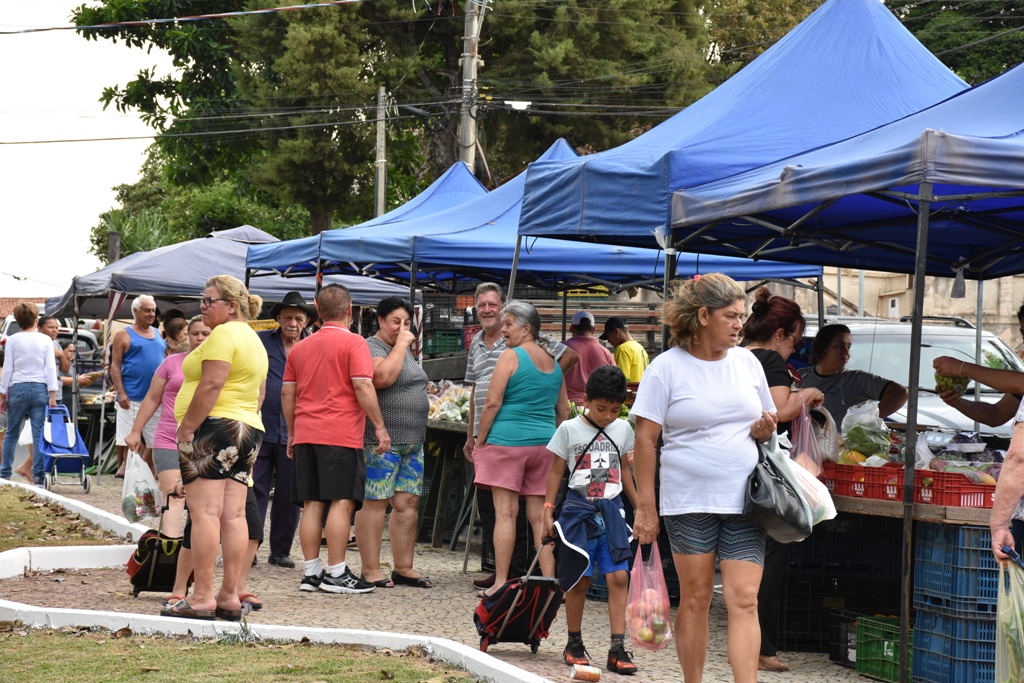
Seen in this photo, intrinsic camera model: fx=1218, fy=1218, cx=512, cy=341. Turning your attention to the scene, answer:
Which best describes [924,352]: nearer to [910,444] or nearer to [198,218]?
[910,444]

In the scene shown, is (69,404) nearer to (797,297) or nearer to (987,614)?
(987,614)

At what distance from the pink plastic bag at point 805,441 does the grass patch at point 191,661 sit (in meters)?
2.16

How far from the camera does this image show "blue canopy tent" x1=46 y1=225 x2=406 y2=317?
683 inches

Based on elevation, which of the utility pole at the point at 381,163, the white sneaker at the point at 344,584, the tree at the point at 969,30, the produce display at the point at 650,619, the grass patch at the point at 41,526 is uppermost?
the tree at the point at 969,30

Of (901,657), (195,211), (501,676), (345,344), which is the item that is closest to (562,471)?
(501,676)

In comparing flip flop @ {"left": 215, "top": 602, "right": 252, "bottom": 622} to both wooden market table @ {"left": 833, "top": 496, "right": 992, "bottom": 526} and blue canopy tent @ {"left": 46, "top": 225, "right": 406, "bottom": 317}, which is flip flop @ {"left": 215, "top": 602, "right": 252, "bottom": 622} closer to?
wooden market table @ {"left": 833, "top": 496, "right": 992, "bottom": 526}

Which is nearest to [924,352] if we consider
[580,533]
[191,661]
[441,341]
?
[441,341]

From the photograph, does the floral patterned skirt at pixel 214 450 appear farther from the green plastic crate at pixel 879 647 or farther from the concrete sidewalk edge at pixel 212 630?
the green plastic crate at pixel 879 647

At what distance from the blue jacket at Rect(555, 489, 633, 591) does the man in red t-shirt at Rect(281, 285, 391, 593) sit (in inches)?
95.1

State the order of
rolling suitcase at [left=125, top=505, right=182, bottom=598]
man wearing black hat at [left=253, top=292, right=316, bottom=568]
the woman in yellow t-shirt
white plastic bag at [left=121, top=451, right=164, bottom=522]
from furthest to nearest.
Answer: man wearing black hat at [left=253, top=292, right=316, bottom=568]
white plastic bag at [left=121, top=451, right=164, bottom=522]
rolling suitcase at [left=125, top=505, right=182, bottom=598]
the woman in yellow t-shirt

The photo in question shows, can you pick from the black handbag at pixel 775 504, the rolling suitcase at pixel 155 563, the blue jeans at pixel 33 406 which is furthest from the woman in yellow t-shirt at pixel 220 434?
the blue jeans at pixel 33 406

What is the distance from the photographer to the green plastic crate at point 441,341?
17688 mm

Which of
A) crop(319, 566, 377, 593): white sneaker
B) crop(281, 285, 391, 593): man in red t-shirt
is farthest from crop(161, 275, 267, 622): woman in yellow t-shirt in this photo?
crop(319, 566, 377, 593): white sneaker

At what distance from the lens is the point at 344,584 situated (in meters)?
8.58
